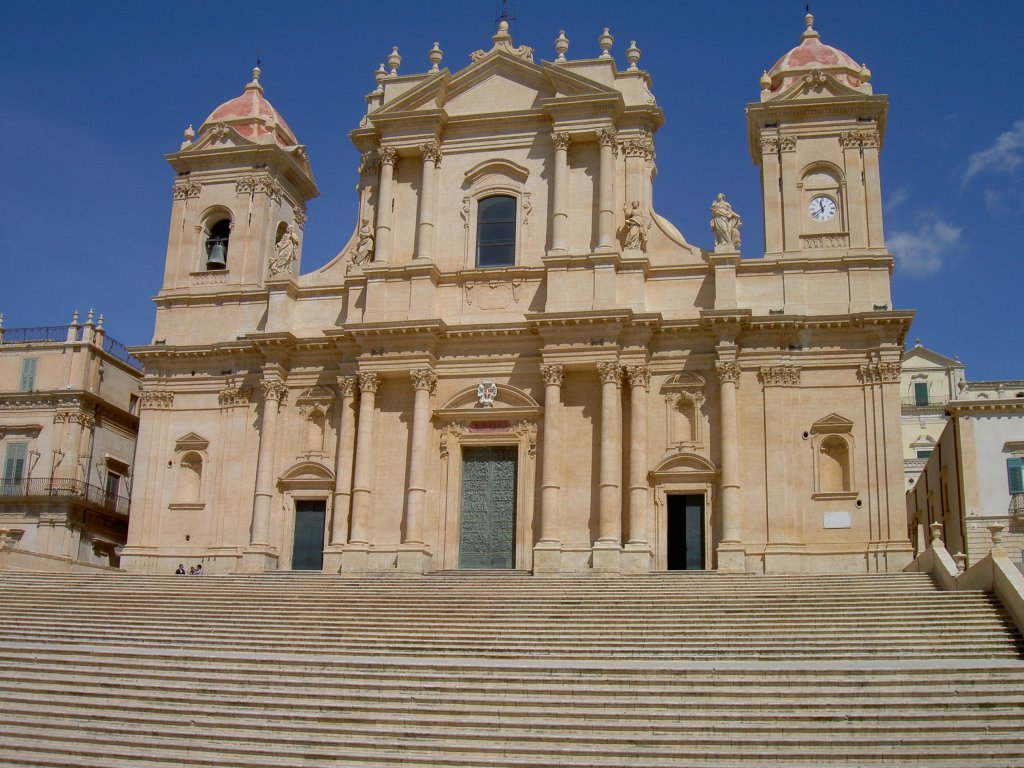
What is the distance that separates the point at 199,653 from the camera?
2102 centimetres

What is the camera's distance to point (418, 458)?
105 feet

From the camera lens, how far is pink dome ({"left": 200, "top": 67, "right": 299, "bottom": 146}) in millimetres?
38281

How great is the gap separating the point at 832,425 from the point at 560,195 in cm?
959

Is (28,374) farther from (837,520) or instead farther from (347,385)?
(837,520)

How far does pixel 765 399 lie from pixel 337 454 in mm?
11595

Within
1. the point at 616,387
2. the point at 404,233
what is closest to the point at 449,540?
the point at 616,387

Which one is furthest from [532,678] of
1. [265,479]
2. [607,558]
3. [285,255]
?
[285,255]

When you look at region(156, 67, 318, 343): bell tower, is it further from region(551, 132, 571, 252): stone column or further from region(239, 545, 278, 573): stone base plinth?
region(551, 132, 571, 252): stone column

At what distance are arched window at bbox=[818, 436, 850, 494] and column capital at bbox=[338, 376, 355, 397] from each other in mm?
12625

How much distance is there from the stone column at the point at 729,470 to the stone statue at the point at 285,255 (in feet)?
42.4

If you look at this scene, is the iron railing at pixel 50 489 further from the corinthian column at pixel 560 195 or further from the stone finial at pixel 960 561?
the stone finial at pixel 960 561

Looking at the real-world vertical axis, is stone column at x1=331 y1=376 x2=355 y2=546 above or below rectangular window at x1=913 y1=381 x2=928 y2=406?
below

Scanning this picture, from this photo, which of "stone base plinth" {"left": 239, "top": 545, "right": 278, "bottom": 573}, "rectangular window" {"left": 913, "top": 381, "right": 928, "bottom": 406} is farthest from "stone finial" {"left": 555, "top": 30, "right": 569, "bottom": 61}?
"rectangular window" {"left": 913, "top": 381, "right": 928, "bottom": 406}

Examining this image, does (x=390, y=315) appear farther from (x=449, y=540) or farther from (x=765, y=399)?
(x=765, y=399)
